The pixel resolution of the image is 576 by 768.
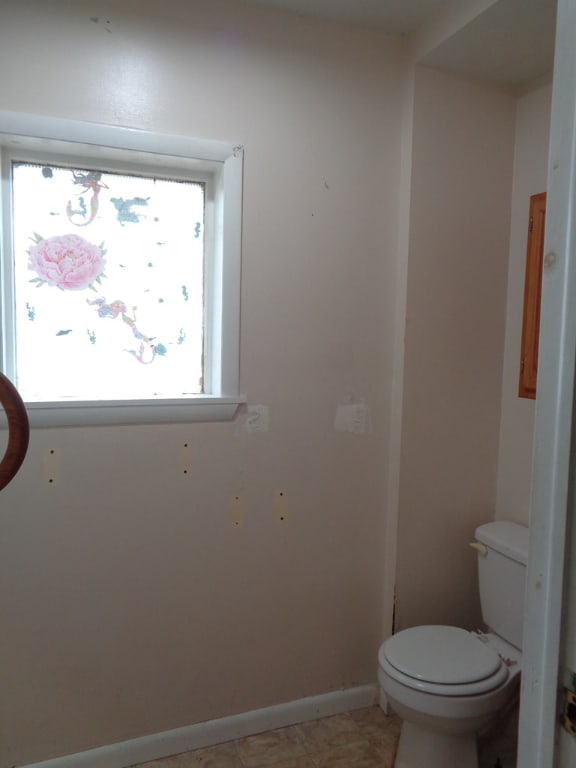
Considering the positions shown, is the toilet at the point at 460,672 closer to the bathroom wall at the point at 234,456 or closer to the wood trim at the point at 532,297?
the bathroom wall at the point at 234,456

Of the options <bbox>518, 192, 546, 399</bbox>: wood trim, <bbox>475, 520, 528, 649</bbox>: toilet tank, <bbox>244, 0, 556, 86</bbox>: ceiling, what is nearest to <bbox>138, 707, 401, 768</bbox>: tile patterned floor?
<bbox>475, 520, 528, 649</bbox>: toilet tank

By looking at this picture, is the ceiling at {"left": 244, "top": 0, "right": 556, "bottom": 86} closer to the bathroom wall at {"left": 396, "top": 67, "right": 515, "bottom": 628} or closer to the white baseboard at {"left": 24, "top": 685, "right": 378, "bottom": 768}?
the bathroom wall at {"left": 396, "top": 67, "right": 515, "bottom": 628}

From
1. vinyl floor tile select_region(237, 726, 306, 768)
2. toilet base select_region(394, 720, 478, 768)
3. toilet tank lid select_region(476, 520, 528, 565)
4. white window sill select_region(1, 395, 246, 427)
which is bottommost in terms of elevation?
vinyl floor tile select_region(237, 726, 306, 768)

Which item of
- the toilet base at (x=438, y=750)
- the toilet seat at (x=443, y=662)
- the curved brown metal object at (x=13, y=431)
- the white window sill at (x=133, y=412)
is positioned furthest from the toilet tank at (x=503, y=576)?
the curved brown metal object at (x=13, y=431)

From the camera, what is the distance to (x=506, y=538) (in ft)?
5.86

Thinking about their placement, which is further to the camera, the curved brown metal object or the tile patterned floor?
the tile patterned floor

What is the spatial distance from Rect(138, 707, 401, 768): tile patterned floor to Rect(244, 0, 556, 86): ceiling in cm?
231

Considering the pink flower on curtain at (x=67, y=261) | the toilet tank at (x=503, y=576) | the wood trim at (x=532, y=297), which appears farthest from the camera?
the wood trim at (x=532, y=297)

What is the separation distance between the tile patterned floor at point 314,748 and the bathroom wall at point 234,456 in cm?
11

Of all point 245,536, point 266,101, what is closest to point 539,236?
point 266,101

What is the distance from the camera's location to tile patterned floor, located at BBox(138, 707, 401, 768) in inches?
66.6

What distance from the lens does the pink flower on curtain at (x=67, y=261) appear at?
1.58 metres

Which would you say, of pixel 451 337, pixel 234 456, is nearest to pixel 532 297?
pixel 451 337

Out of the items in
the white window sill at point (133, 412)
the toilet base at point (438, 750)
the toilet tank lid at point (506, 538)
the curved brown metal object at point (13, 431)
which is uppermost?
the curved brown metal object at point (13, 431)
